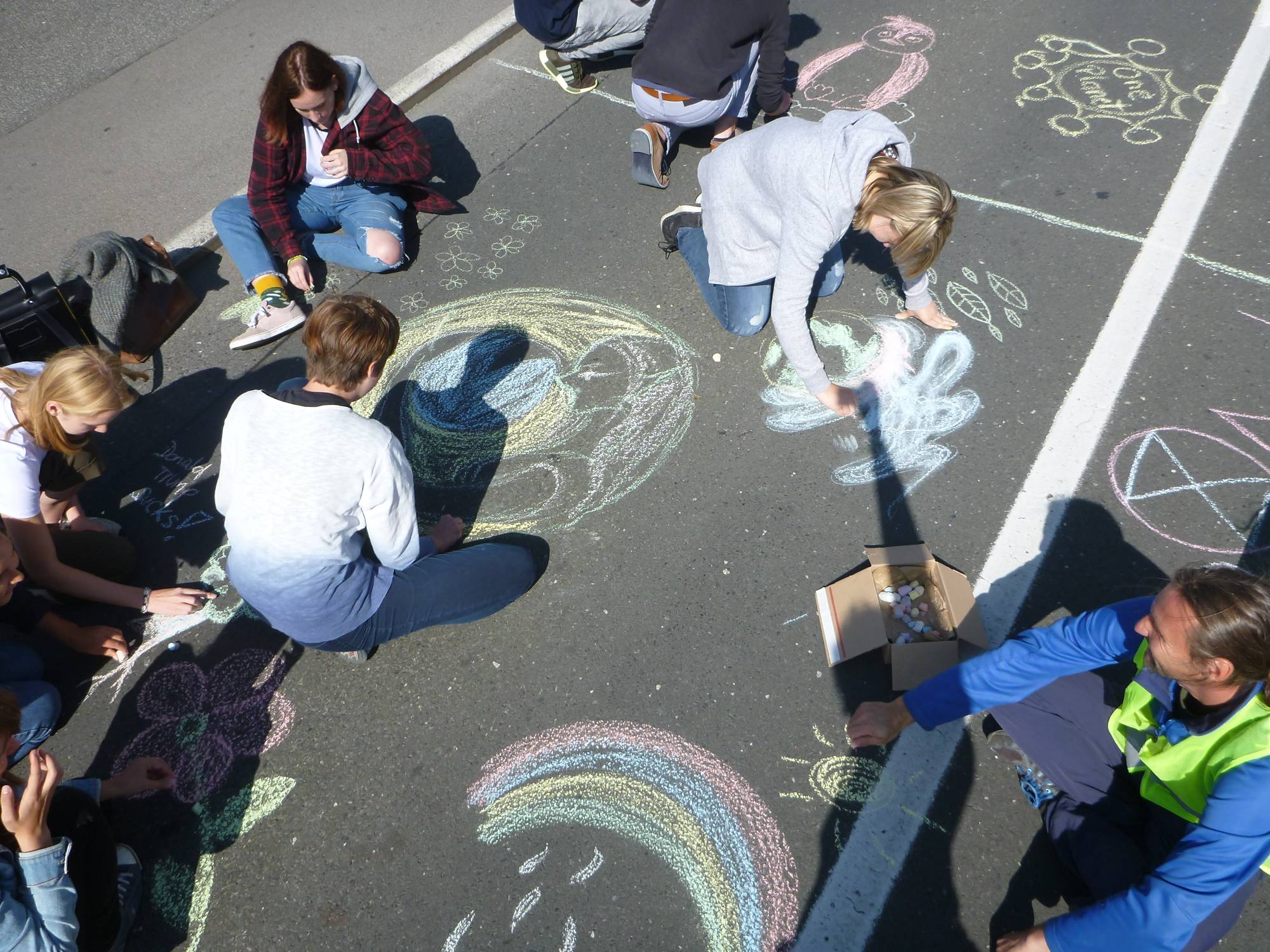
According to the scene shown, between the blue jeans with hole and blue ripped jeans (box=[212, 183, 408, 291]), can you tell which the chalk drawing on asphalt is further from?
blue ripped jeans (box=[212, 183, 408, 291])

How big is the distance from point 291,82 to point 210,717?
8.78ft

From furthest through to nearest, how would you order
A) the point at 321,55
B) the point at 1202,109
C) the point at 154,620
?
1. the point at 1202,109
2. the point at 321,55
3. the point at 154,620

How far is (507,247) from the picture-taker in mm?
4258

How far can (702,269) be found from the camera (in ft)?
12.2

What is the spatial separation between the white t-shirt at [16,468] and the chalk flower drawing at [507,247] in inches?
88.6

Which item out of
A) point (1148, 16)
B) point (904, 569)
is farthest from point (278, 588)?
point (1148, 16)

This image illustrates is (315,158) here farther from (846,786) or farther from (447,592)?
(846,786)

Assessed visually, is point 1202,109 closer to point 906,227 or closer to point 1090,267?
point 1090,267

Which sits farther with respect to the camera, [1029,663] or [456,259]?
[456,259]

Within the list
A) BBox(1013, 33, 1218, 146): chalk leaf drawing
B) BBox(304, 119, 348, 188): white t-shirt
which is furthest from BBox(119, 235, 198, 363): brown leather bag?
BBox(1013, 33, 1218, 146): chalk leaf drawing

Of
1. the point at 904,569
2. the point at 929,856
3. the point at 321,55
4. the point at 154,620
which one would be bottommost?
the point at 929,856

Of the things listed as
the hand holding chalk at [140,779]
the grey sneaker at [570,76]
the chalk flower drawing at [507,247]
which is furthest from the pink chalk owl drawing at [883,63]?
the hand holding chalk at [140,779]

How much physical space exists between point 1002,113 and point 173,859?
5.30 meters

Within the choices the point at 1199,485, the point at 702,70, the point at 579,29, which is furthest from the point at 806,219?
the point at 579,29
